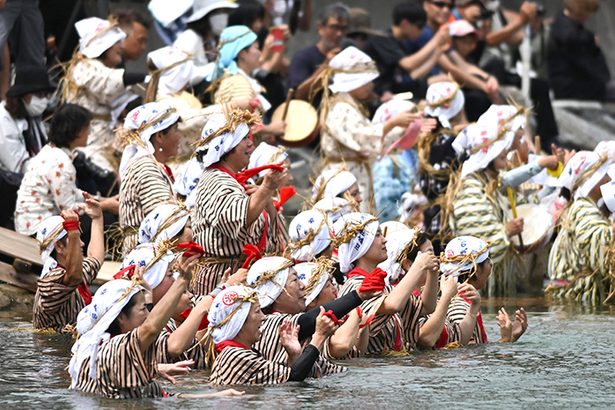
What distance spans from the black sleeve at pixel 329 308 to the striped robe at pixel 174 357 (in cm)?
73

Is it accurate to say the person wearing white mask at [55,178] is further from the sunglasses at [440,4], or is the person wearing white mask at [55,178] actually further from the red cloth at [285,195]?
the sunglasses at [440,4]

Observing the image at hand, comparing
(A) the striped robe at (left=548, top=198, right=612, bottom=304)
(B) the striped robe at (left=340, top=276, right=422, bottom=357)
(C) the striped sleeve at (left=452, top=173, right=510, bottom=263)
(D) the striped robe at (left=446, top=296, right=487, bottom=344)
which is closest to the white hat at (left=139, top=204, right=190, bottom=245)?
(B) the striped robe at (left=340, top=276, right=422, bottom=357)

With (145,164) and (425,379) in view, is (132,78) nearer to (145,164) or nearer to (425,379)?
(145,164)

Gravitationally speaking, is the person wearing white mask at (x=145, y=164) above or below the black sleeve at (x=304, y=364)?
above

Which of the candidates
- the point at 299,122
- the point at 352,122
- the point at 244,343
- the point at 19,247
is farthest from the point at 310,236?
the point at 299,122

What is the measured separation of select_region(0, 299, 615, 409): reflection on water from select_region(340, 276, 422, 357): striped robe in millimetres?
143

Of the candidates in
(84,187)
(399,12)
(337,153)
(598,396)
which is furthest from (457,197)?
(598,396)

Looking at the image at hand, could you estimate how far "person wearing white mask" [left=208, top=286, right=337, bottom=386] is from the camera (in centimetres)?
885

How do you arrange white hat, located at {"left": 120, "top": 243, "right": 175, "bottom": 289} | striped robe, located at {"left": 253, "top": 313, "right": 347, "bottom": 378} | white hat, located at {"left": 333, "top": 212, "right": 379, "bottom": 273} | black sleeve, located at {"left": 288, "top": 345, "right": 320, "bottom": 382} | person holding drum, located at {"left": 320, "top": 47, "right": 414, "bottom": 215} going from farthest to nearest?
person holding drum, located at {"left": 320, "top": 47, "right": 414, "bottom": 215} → white hat, located at {"left": 333, "top": 212, "right": 379, "bottom": 273} → white hat, located at {"left": 120, "top": 243, "right": 175, "bottom": 289} → striped robe, located at {"left": 253, "top": 313, "right": 347, "bottom": 378} → black sleeve, located at {"left": 288, "top": 345, "right": 320, "bottom": 382}

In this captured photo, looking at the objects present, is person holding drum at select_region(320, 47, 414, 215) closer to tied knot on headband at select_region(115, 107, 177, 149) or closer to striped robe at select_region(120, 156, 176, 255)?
tied knot on headband at select_region(115, 107, 177, 149)

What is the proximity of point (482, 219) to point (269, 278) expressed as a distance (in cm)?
426

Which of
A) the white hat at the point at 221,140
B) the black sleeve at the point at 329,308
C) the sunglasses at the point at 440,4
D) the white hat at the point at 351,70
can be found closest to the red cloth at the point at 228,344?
the black sleeve at the point at 329,308

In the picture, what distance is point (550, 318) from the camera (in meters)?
12.1

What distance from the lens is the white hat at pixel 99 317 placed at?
27.5 feet
